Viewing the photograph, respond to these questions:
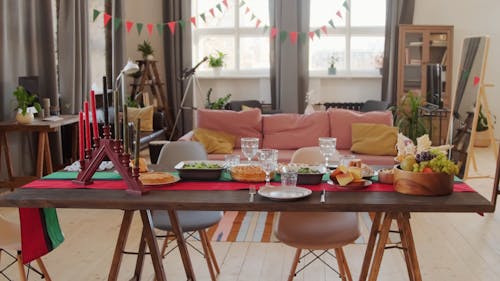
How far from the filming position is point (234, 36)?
8398mm

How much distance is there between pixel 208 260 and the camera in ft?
9.89

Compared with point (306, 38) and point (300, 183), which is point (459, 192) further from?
point (306, 38)

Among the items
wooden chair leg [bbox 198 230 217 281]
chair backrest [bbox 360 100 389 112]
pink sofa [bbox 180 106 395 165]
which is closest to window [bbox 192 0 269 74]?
chair backrest [bbox 360 100 389 112]

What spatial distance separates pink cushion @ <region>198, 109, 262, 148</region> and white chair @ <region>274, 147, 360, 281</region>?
2.29m

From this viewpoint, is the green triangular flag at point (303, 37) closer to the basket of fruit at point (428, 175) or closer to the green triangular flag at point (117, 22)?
the green triangular flag at point (117, 22)

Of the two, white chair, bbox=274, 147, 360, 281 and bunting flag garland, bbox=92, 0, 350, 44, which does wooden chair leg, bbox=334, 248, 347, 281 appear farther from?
bunting flag garland, bbox=92, 0, 350, 44

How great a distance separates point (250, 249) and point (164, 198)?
1.51 metres

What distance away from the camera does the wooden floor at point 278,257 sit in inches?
124

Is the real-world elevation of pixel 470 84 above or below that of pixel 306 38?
below

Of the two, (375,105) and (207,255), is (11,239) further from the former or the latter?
(375,105)

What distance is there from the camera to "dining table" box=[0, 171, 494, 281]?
2.09m

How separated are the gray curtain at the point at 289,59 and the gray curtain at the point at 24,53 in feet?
11.3

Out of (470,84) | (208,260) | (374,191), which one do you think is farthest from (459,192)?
(470,84)

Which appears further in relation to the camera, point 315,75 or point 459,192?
point 315,75
